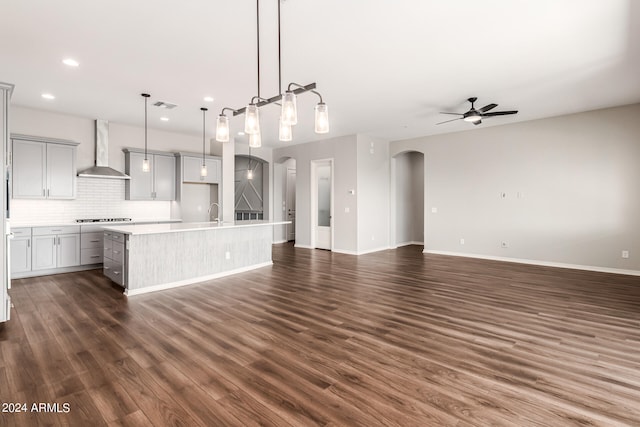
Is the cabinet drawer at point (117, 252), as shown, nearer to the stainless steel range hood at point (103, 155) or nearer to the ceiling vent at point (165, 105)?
the stainless steel range hood at point (103, 155)

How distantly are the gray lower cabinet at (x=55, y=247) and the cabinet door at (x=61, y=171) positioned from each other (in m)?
0.66

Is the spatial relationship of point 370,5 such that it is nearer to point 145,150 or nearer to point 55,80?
point 55,80

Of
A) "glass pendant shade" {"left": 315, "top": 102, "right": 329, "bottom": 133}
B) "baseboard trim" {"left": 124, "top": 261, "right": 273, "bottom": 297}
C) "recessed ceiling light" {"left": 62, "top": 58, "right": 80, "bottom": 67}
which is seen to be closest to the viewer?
"glass pendant shade" {"left": 315, "top": 102, "right": 329, "bottom": 133}

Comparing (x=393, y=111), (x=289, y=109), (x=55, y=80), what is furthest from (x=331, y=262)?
(x=55, y=80)

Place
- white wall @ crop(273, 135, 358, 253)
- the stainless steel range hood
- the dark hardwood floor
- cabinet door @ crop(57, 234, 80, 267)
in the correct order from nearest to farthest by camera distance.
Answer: the dark hardwood floor
cabinet door @ crop(57, 234, 80, 267)
the stainless steel range hood
white wall @ crop(273, 135, 358, 253)

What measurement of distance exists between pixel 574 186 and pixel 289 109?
254 inches

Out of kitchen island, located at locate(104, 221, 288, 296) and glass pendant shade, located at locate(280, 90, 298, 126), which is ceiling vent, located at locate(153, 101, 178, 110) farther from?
glass pendant shade, located at locate(280, 90, 298, 126)

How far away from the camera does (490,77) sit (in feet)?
14.6

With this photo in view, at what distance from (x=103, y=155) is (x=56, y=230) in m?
1.71

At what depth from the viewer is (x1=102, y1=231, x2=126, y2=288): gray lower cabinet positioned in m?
4.62

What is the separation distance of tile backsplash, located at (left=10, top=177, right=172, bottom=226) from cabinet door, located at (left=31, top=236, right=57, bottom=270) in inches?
22.7

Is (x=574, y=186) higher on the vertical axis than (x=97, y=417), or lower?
higher

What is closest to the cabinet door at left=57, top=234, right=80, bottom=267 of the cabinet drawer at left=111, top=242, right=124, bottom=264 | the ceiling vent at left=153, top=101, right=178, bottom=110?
the cabinet drawer at left=111, top=242, right=124, bottom=264

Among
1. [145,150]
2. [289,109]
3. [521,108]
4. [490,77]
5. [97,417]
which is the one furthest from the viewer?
[145,150]
